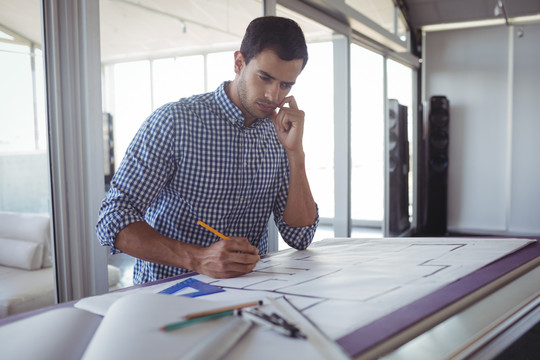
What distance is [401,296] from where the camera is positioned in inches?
30.0

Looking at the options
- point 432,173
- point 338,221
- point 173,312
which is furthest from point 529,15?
point 173,312

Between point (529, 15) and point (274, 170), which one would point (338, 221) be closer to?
point (274, 170)

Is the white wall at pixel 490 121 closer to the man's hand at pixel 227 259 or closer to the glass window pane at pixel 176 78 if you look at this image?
the glass window pane at pixel 176 78

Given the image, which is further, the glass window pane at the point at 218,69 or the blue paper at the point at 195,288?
the glass window pane at the point at 218,69

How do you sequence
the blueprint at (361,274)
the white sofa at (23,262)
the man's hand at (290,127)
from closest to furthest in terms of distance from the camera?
the blueprint at (361,274) → the man's hand at (290,127) → the white sofa at (23,262)

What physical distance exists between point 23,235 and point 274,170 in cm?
98

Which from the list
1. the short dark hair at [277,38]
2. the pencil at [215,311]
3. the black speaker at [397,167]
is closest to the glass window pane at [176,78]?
the short dark hair at [277,38]

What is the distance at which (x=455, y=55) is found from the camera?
6.17 meters

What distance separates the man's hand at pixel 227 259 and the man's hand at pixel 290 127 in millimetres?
542

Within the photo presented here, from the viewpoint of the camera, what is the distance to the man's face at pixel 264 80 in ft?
4.40

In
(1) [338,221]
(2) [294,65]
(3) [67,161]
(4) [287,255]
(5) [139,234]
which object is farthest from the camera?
(1) [338,221]

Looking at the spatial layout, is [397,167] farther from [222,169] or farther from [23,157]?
[23,157]

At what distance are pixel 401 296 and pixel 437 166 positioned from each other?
5657 millimetres

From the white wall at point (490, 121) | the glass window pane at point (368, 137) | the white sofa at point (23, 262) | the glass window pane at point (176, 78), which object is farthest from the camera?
the white wall at point (490, 121)
